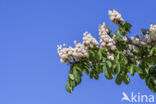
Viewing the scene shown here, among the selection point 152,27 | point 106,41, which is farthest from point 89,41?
point 152,27

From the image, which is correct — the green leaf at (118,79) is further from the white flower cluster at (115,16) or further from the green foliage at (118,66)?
the white flower cluster at (115,16)

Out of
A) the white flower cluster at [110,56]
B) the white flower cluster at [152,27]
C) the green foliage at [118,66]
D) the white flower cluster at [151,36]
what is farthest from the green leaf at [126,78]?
the white flower cluster at [152,27]

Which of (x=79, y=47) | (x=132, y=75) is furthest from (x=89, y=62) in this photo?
(x=132, y=75)

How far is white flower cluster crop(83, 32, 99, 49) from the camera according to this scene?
231 inches

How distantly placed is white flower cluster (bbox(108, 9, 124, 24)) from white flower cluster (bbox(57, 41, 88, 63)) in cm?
86

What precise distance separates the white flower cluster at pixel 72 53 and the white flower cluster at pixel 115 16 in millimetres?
855

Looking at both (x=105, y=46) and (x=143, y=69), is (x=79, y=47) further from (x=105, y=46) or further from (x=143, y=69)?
(x=143, y=69)

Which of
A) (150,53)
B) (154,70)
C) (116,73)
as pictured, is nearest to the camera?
(116,73)

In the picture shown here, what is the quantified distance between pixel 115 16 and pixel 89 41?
2.44 feet

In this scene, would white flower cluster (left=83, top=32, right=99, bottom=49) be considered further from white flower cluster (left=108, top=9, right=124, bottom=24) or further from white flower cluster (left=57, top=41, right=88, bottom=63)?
white flower cluster (left=108, top=9, right=124, bottom=24)

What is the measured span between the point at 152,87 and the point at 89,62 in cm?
122

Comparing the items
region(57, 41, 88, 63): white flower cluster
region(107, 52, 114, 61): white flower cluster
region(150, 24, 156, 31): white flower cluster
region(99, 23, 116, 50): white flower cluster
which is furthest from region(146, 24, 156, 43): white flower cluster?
region(57, 41, 88, 63): white flower cluster

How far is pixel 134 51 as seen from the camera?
6.41 meters

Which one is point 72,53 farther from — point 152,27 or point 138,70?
point 152,27
